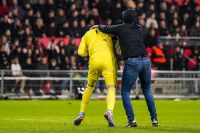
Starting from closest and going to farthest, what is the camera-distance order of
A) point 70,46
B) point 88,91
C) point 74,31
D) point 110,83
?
point 110,83 < point 88,91 < point 70,46 < point 74,31

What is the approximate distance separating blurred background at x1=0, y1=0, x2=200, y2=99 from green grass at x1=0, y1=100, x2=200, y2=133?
2603 millimetres

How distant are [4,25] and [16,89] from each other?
334 centimetres

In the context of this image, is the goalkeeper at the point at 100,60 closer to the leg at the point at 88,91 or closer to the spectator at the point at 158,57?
the leg at the point at 88,91

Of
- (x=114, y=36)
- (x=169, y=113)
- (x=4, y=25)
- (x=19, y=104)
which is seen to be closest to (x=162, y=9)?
(x=4, y=25)

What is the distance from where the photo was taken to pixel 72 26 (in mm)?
33344

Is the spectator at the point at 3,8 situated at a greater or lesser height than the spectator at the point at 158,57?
greater

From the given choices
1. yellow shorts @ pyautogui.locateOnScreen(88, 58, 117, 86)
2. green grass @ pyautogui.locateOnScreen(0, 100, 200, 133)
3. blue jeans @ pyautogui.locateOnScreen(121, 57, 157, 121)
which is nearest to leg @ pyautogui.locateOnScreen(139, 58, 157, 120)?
blue jeans @ pyautogui.locateOnScreen(121, 57, 157, 121)

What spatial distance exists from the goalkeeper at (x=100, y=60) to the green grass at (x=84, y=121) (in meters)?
0.66

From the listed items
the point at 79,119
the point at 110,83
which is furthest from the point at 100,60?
the point at 79,119

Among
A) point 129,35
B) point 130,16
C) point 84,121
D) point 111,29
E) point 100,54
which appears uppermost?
point 130,16

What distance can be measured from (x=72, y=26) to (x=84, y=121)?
15366 millimetres

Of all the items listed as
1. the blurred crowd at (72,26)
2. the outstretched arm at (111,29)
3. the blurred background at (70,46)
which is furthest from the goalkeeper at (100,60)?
the blurred crowd at (72,26)

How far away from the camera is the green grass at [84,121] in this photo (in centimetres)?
1473

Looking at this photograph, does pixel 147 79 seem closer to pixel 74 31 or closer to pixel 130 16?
pixel 130 16
